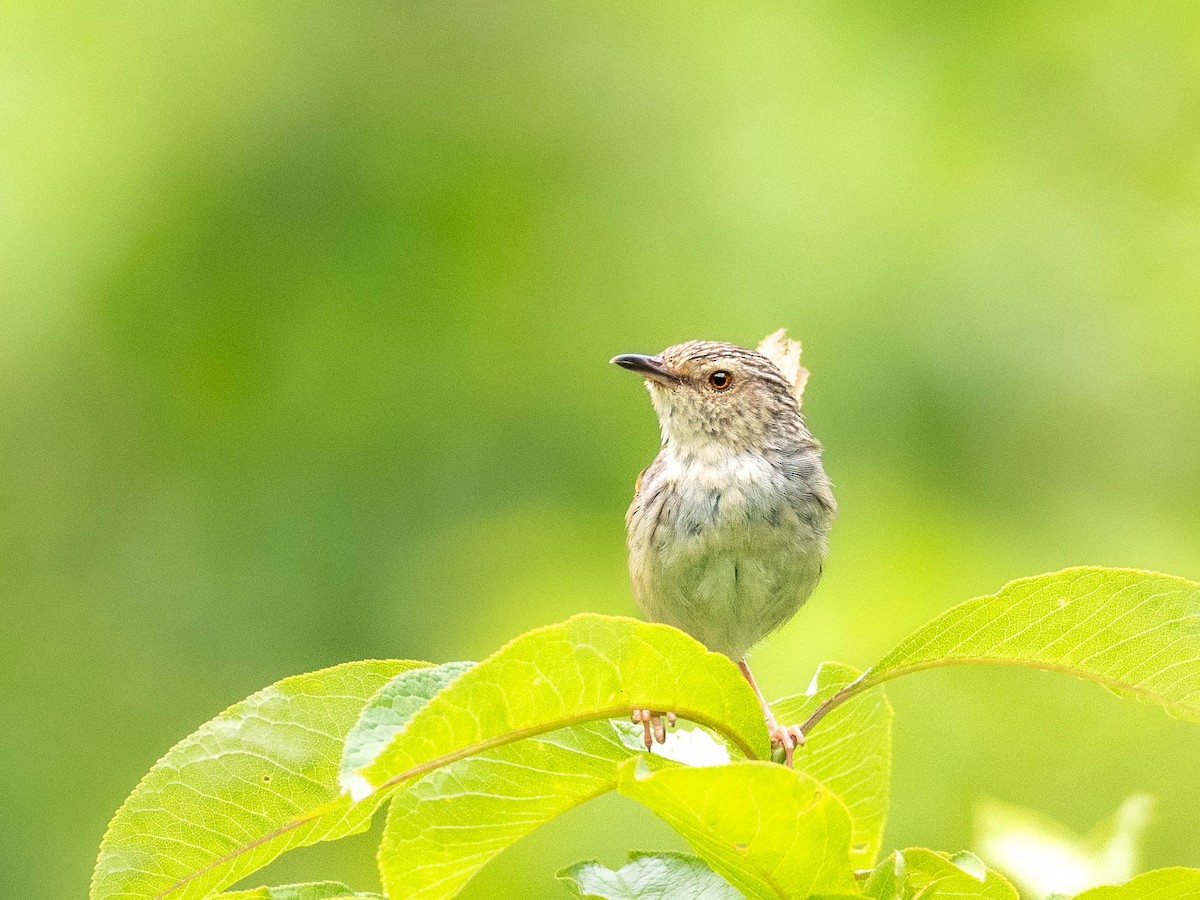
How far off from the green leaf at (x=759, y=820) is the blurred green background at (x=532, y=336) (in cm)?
382

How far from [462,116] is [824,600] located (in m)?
3.43

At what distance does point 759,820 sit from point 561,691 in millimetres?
310

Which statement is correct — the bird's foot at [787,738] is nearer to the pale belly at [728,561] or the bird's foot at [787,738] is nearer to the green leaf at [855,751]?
the green leaf at [855,751]

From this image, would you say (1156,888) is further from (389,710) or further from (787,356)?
(787,356)

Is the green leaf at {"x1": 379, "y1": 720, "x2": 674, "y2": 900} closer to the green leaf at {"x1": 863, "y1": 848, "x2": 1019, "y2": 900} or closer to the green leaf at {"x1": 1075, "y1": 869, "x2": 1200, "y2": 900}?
the green leaf at {"x1": 863, "y1": 848, "x2": 1019, "y2": 900}

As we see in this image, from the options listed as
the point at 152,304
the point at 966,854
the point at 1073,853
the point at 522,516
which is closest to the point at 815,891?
the point at 966,854

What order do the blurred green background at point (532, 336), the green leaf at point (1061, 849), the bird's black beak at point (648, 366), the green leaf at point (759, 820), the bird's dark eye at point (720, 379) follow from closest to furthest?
1. the green leaf at point (759, 820)
2. the green leaf at point (1061, 849)
3. the bird's black beak at point (648, 366)
4. the bird's dark eye at point (720, 379)
5. the blurred green background at point (532, 336)

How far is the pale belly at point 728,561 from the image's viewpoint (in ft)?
14.0

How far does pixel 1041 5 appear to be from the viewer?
701 cm

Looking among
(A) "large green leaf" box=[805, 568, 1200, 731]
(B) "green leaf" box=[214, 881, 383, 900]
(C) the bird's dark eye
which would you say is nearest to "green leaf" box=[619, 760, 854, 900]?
(A) "large green leaf" box=[805, 568, 1200, 731]

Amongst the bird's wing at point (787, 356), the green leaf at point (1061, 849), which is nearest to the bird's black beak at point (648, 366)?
the bird's wing at point (787, 356)

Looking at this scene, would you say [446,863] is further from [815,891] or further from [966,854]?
[966,854]

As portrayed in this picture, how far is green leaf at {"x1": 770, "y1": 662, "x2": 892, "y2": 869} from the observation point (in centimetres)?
260

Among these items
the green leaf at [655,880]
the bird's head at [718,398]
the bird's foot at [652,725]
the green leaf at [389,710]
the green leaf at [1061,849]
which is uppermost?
the bird's head at [718,398]
